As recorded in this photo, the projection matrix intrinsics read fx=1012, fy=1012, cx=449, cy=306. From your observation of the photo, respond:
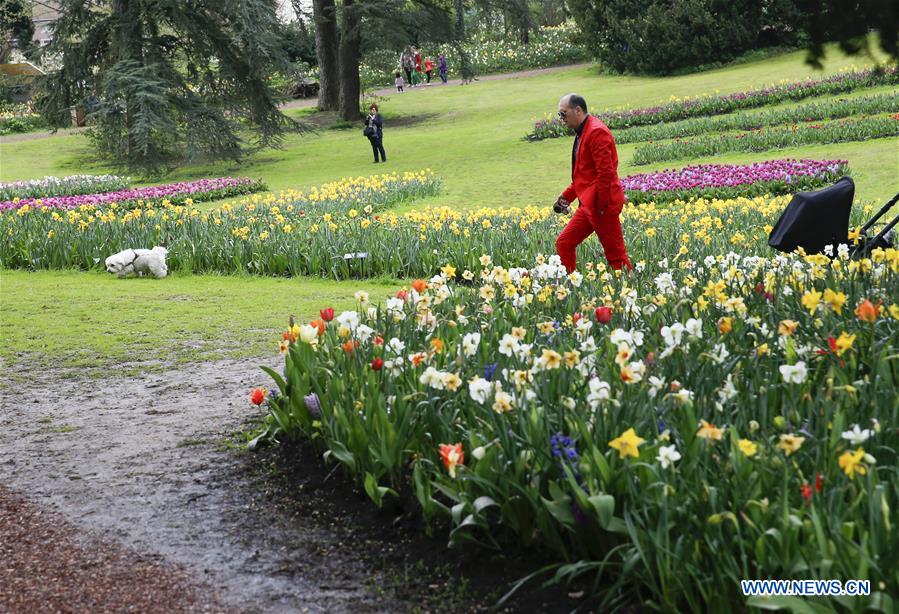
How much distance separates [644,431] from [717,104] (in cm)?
2349

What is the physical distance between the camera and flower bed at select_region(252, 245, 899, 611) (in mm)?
2691

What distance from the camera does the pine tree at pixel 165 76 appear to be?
23047 mm

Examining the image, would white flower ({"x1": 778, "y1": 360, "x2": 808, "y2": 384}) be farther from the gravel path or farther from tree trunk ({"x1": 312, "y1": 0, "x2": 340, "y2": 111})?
tree trunk ({"x1": 312, "y1": 0, "x2": 340, "y2": 111})

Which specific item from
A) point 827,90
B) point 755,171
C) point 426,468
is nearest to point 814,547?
point 426,468

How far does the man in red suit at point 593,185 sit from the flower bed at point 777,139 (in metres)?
12.0

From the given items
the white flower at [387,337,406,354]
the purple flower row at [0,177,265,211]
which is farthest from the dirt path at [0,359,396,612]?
the purple flower row at [0,177,265,211]

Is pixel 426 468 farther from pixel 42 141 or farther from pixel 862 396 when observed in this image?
pixel 42 141

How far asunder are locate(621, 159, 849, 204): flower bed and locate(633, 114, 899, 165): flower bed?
3.08 m

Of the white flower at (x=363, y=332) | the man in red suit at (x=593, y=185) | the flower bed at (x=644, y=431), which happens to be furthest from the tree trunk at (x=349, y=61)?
the white flower at (x=363, y=332)

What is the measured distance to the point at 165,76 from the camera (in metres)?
24.0

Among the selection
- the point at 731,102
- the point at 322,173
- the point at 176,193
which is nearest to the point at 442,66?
the point at 731,102

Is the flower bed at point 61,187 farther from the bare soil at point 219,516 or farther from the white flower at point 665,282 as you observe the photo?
the white flower at point 665,282

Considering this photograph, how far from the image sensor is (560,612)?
3053 mm

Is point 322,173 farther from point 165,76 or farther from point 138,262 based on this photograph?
point 138,262
